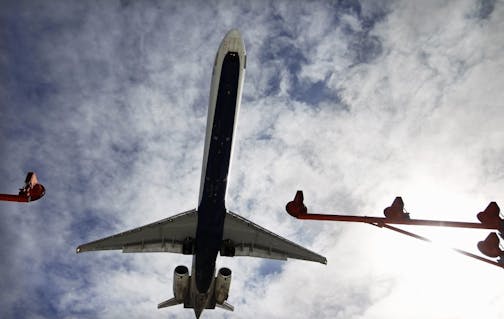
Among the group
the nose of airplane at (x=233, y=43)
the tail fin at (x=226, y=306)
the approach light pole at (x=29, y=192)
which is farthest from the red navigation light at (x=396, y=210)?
the tail fin at (x=226, y=306)

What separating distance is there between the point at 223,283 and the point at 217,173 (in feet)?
33.7

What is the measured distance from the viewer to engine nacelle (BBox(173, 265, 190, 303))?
2678 centimetres

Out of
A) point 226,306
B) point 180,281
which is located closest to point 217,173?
point 180,281

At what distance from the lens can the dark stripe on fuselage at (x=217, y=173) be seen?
20312 mm

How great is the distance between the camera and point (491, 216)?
667 centimetres

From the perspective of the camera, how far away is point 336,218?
7.16 metres

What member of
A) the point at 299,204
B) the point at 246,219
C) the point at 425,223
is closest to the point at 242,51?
the point at 246,219

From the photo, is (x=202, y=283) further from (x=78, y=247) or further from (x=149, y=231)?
(x=78, y=247)

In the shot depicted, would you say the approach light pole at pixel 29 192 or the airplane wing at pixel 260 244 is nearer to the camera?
the approach light pole at pixel 29 192

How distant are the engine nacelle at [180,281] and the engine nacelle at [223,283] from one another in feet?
7.59

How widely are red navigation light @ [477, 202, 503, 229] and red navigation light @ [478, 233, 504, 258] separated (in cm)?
29

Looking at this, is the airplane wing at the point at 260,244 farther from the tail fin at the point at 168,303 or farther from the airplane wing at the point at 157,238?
the tail fin at the point at 168,303

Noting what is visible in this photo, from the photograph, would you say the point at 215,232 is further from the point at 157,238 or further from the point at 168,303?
the point at 168,303

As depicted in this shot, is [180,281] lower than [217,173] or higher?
lower
